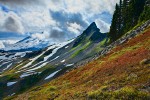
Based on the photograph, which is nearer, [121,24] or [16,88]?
[121,24]

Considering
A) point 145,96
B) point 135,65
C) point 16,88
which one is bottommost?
point 145,96

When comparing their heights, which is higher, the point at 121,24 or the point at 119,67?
the point at 121,24

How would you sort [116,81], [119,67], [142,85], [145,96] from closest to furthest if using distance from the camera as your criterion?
[145,96]
[142,85]
[116,81]
[119,67]

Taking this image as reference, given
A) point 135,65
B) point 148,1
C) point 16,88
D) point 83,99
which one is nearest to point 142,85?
point 83,99

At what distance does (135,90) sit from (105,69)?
598 inches

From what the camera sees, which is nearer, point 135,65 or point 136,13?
point 135,65

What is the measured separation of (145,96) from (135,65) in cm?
1183

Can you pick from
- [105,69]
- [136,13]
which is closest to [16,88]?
Result: [136,13]

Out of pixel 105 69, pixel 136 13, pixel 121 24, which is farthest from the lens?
pixel 121 24

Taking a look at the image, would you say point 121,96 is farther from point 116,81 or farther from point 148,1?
point 148,1

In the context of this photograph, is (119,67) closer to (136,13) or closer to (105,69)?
(105,69)

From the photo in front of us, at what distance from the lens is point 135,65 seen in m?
36.0

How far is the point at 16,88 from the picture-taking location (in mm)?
133000

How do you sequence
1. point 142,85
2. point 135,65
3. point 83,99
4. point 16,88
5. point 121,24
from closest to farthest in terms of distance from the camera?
1. point 142,85
2. point 83,99
3. point 135,65
4. point 121,24
5. point 16,88
